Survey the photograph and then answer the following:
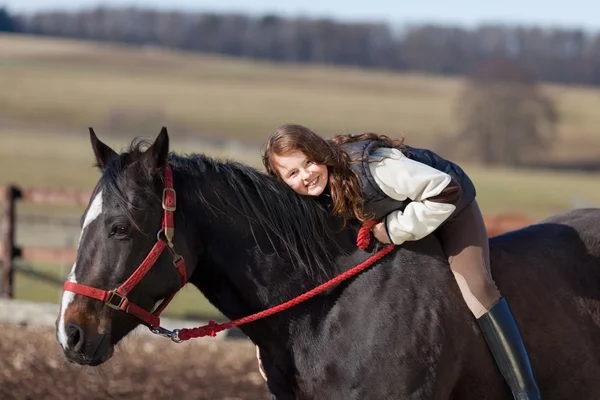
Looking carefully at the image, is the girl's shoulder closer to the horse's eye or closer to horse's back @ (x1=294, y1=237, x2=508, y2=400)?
horse's back @ (x1=294, y1=237, x2=508, y2=400)

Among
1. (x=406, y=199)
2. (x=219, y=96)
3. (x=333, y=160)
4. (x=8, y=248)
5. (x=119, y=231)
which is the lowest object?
(x=219, y=96)

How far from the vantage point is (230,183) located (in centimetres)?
359

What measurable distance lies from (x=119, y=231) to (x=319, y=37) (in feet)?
365

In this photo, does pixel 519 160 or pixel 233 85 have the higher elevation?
pixel 519 160

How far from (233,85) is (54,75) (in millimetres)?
16363

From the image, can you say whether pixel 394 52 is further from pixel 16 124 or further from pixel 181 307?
pixel 181 307

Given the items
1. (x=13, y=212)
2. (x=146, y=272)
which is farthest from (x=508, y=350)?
(x=13, y=212)

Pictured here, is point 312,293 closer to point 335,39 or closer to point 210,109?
point 210,109

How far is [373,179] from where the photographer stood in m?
3.58

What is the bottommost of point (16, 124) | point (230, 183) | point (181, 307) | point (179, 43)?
point (179, 43)

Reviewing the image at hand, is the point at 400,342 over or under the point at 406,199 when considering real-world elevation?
under

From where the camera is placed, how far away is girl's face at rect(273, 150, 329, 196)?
362cm

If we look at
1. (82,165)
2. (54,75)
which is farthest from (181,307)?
(54,75)

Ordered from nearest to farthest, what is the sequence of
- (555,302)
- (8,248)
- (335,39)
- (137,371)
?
(555,302), (137,371), (8,248), (335,39)
